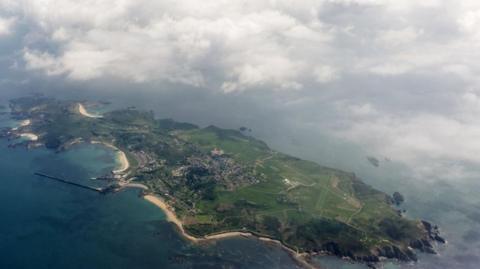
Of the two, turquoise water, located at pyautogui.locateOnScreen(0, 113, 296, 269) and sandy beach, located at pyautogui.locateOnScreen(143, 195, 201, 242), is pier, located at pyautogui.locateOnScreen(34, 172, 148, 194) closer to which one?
turquoise water, located at pyautogui.locateOnScreen(0, 113, 296, 269)

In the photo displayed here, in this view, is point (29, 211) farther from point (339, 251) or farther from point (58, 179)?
point (339, 251)

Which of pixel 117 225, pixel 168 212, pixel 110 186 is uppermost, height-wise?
pixel 168 212

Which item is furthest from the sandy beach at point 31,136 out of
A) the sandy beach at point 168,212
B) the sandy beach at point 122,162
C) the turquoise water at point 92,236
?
the sandy beach at point 168,212

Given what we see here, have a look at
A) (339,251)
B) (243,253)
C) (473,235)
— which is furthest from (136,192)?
(473,235)

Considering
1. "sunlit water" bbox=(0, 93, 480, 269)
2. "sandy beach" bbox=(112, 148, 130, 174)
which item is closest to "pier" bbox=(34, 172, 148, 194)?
"sunlit water" bbox=(0, 93, 480, 269)

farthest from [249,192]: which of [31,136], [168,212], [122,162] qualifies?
[31,136]

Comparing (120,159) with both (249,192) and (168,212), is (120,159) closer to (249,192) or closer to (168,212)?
(168,212)
